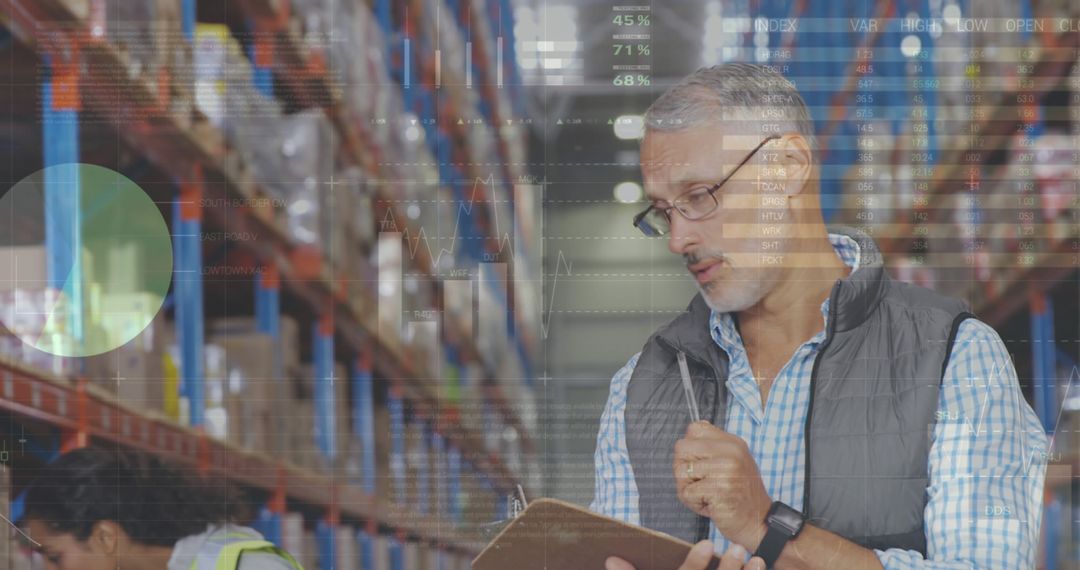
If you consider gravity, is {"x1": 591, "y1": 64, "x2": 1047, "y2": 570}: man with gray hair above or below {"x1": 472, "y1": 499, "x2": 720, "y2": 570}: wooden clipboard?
above

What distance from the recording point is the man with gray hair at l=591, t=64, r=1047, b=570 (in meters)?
2.10

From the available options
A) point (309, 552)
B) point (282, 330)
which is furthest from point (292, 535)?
point (282, 330)

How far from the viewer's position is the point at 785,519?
6.80ft

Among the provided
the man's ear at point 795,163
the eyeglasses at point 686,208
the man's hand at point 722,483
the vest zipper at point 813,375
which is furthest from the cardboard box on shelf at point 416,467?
the man's ear at point 795,163

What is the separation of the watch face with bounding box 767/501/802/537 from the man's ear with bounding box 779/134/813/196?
600mm

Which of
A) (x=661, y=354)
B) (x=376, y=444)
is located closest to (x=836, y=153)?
(x=661, y=354)

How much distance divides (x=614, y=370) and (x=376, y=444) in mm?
529

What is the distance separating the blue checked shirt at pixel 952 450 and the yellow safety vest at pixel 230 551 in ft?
2.18

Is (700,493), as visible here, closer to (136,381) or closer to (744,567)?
(744,567)

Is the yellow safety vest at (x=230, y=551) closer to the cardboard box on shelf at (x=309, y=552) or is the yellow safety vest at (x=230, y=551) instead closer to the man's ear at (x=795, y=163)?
the cardboard box on shelf at (x=309, y=552)

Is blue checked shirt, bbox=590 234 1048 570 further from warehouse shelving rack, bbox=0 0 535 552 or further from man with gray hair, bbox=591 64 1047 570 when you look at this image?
warehouse shelving rack, bbox=0 0 535 552

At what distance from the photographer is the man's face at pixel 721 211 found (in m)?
2.18

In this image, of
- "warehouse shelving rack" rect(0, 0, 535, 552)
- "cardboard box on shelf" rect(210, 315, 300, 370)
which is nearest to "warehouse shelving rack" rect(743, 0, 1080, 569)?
"warehouse shelving rack" rect(0, 0, 535, 552)
